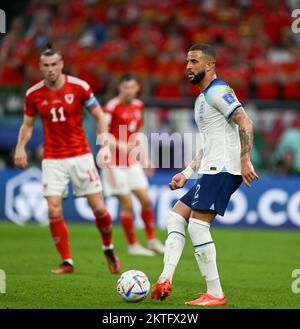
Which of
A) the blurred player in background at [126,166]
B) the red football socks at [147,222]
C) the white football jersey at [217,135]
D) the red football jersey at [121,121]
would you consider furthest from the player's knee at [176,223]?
the red football socks at [147,222]

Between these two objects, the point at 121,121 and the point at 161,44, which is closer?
the point at 121,121

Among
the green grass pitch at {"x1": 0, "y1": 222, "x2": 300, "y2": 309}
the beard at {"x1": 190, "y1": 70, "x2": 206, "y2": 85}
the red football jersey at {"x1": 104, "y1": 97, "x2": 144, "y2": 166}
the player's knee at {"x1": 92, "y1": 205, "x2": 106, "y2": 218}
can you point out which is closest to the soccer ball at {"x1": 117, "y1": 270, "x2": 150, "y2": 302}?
the green grass pitch at {"x1": 0, "y1": 222, "x2": 300, "y2": 309}

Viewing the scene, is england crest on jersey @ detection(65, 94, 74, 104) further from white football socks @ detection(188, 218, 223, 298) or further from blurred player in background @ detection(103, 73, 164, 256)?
white football socks @ detection(188, 218, 223, 298)

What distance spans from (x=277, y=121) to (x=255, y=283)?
9.30 metres

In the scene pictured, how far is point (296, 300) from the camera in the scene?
340 inches

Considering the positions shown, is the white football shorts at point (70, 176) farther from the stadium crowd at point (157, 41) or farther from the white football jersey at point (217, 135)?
the stadium crowd at point (157, 41)

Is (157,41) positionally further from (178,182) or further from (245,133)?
(245,133)

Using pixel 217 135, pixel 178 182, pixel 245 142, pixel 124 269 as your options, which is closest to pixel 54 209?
pixel 124 269

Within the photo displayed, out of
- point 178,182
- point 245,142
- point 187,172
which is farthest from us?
point 187,172

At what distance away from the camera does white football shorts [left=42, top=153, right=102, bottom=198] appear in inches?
430

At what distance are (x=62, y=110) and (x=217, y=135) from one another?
3067mm

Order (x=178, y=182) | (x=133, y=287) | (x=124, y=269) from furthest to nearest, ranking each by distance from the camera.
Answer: (x=124, y=269), (x=178, y=182), (x=133, y=287)

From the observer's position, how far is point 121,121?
13781 millimetres

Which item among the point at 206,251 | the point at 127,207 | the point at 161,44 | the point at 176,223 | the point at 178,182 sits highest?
the point at 161,44
